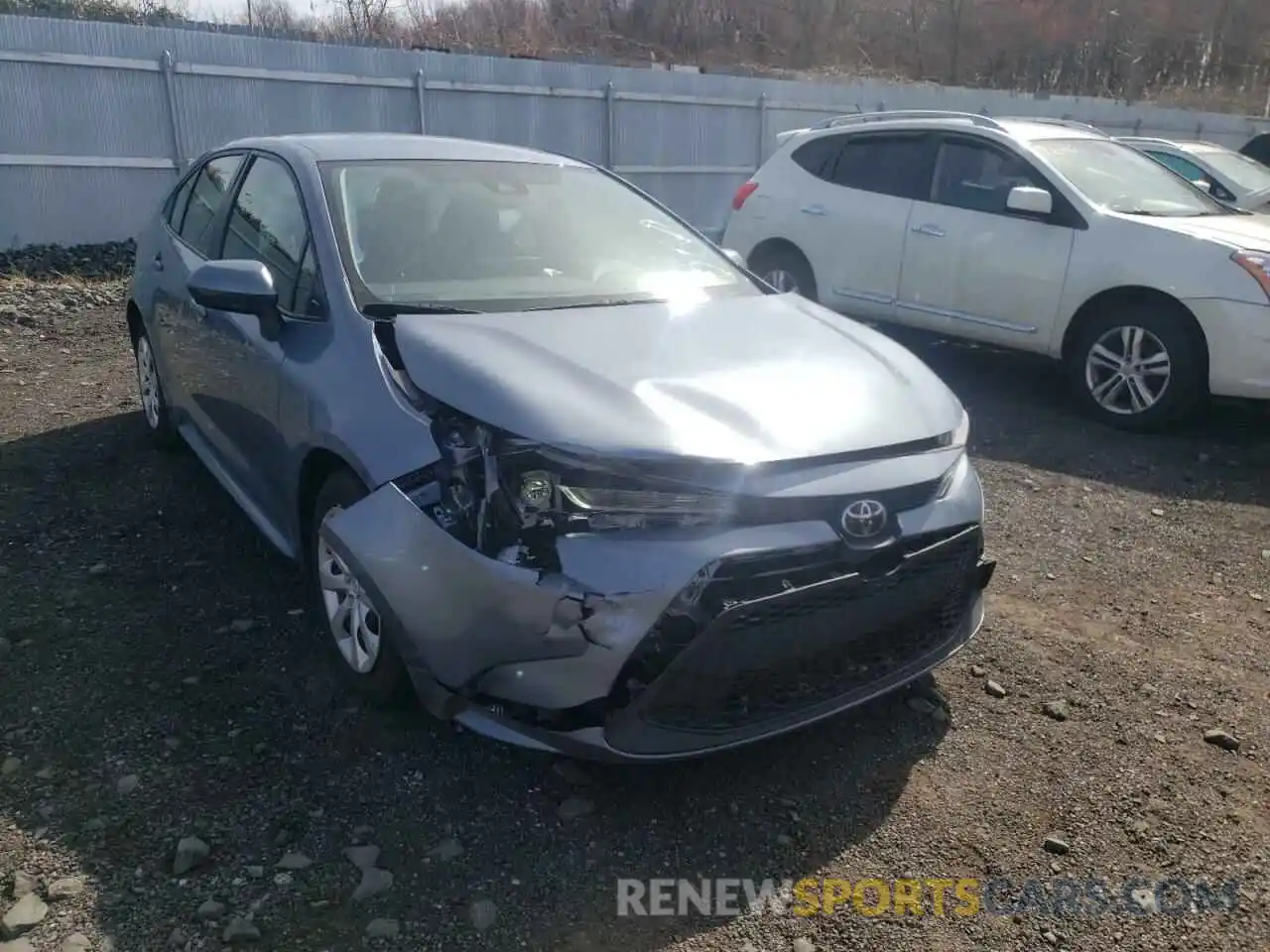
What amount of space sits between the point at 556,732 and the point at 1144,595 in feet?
8.59

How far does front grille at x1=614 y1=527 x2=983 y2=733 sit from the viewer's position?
239cm

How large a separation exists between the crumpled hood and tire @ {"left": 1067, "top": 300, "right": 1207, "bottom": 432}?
3.24 meters

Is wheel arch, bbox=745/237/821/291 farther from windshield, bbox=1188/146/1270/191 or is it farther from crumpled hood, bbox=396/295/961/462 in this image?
windshield, bbox=1188/146/1270/191

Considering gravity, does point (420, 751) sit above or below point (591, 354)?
below

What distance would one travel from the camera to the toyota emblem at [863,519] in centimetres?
254

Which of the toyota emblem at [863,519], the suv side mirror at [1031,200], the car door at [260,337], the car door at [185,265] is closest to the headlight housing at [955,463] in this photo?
the toyota emblem at [863,519]

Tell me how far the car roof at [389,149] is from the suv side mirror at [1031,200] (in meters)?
3.26

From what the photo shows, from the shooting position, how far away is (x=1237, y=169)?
11359 mm

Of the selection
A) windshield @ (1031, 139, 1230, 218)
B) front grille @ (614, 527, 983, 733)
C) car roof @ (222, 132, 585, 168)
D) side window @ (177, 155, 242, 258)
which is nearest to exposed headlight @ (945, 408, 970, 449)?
front grille @ (614, 527, 983, 733)

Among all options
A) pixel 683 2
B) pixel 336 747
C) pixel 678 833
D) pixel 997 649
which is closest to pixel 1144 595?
pixel 997 649

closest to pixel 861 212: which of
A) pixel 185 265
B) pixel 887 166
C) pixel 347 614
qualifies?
pixel 887 166

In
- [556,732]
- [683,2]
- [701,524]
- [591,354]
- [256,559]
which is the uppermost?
[683,2]

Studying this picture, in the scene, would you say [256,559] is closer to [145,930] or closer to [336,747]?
[336,747]

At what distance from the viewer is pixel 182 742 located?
9.55 feet
